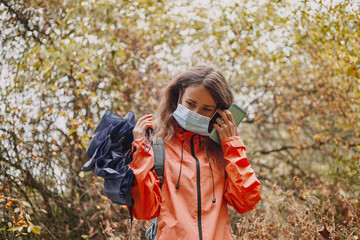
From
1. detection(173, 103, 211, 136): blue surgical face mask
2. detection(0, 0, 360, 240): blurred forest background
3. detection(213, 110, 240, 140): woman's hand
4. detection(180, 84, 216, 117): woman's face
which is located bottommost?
detection(0, 0, 360, 240): blurred forest background

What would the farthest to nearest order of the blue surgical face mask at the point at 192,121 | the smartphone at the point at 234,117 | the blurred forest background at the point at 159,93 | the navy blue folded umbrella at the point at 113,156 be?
the blurred forest background at the point at 159,93
the smartphone at the point at 234,117
the blue surgical face mask at the point at 192,121
the navy blue folded umbrella at the point at 113,156

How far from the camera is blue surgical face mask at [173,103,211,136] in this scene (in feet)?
7.23

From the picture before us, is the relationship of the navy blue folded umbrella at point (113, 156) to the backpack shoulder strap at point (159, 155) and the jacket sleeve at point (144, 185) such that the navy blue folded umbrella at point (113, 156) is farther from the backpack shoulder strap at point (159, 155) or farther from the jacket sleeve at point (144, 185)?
the backpack shoulder strap at point (159, 155)

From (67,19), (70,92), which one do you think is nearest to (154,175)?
(70,92)

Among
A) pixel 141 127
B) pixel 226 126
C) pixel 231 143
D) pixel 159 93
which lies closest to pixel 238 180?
pixel 231 143

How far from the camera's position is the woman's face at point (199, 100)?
2.28 metres

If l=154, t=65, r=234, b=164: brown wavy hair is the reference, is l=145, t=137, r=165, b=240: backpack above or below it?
below

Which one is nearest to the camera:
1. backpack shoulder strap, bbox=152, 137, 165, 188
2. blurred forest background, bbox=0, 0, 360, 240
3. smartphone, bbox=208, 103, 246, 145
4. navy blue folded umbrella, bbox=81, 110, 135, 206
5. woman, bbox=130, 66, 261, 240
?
navy blue folded umbrella, bbox=81, 110, 135, 206

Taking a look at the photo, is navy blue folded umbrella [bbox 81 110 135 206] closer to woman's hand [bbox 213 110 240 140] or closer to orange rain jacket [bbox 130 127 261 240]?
orange rain jacket [bbox 130 127 261 240]

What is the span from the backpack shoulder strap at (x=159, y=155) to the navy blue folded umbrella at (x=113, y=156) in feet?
0.52

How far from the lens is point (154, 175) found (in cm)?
201

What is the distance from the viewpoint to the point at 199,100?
89.8 inches

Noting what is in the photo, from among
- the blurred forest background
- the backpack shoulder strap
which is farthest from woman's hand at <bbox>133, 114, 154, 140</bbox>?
the blurred forest background

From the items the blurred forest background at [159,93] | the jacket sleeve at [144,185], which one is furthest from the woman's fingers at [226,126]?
the blurred forest background at [159,93]
